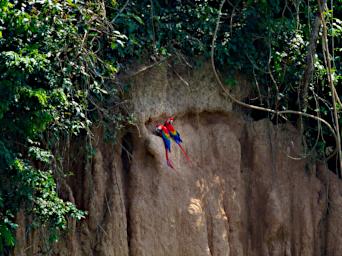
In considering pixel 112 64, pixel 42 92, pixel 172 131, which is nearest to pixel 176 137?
pixel 172 131

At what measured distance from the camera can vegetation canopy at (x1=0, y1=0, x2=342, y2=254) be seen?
7.52 metres

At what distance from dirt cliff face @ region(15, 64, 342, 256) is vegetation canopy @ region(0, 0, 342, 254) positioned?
0.21 meters

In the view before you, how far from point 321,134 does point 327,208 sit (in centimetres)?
78

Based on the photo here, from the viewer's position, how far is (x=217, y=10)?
924 centimetres

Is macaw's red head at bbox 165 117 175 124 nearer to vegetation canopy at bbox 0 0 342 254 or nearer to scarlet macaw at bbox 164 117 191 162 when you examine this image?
scarlet macaw at bbox 164 117 191 162

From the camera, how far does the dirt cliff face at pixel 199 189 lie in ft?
28.0

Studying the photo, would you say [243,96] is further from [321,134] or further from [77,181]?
[77,181]

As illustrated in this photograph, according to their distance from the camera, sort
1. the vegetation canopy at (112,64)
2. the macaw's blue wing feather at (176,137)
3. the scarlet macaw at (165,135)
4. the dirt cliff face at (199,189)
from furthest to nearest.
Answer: the macaw's blue wing feather at (176,137) < the scarlet macaw at (165,135) < the dirt cliff face at (199,189) < the vegetation canopy at (112,64)

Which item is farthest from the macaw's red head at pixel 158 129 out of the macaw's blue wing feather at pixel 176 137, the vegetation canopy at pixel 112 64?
the vegetation canopy at pixel 112 64

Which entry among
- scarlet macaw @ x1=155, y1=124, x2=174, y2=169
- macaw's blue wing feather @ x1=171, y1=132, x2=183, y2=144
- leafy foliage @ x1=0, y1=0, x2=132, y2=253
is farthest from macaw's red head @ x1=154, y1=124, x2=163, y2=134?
leafy foliage @ x1=0, y1=0, x2=132, y2=253

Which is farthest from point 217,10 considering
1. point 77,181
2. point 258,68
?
point 77,181

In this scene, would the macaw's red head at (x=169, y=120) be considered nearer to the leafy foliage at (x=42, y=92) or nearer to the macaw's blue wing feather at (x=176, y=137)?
the macaw's blue wing feather at (x=176, y=137)

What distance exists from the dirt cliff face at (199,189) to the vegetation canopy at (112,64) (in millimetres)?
210

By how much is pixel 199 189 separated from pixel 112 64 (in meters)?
1.58
